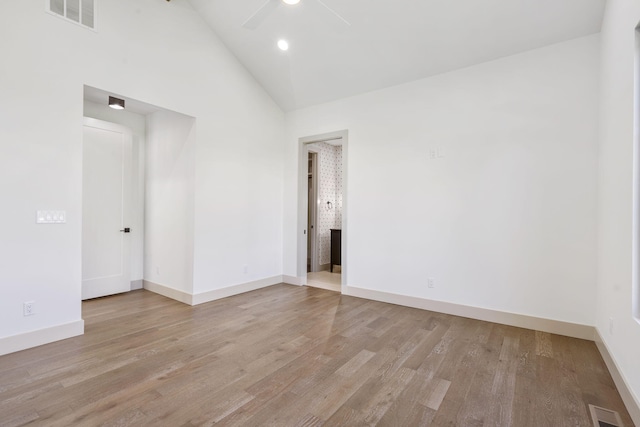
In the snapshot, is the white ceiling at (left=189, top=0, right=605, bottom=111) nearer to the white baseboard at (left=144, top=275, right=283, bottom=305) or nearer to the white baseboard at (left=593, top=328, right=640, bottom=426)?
the white baseboard at (left=593, top=328, right=640, bottom=426)

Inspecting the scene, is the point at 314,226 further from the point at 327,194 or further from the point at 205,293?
the point at 205,293

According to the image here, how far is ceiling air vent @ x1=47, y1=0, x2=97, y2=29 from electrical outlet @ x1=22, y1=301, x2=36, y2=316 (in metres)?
2.63

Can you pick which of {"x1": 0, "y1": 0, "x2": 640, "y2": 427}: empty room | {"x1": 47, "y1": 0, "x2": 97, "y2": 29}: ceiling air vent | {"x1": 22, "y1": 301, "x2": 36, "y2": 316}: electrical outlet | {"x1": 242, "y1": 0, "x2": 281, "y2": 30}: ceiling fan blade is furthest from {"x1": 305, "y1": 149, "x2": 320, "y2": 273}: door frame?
{"x1": 22, "y1": 301, "x2": 36, "y2": 316}: electrical outlet

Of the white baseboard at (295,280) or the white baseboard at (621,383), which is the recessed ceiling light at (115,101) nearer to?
the white baseboard at (295,280)

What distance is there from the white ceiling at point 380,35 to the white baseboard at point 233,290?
3.02m

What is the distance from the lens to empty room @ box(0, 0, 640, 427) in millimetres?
2082

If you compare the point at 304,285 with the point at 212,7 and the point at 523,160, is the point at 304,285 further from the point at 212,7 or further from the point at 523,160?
the point at 212,7

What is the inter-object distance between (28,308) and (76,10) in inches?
110

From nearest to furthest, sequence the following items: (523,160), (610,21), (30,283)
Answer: (610,21), (30,283), (523,160)

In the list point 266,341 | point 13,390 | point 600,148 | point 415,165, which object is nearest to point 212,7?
point 415,165

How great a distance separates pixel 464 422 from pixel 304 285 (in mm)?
3527

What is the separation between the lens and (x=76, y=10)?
299 cm

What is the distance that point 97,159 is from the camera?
4.27m

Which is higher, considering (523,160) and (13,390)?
(523,160)
